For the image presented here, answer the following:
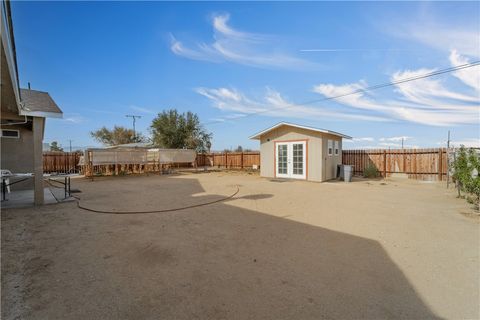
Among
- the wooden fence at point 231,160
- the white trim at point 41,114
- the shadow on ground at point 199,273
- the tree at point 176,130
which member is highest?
the tree at point 176,130

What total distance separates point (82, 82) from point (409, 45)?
18055mm

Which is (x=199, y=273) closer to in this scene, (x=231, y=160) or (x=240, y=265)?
(x=240, y=265)

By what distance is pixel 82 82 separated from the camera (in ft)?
48.5

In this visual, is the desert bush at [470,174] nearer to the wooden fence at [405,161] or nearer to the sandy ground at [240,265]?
the sandy ground at [240,265]

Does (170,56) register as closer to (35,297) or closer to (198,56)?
(198,56)

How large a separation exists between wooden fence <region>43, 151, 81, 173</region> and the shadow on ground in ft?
57.0

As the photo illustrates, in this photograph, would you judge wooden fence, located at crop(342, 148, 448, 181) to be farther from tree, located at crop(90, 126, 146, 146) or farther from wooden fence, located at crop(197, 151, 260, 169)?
tree, located at crop(90, 126, 146, 146)

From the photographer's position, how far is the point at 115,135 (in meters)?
34.4

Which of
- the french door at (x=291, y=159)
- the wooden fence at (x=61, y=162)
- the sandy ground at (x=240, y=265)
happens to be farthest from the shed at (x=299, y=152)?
the wooden fence at (x=61, y=162)

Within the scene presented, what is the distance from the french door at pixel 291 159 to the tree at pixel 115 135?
2751 centimetres

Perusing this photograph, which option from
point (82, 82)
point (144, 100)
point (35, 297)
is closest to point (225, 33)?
point (82, 82)

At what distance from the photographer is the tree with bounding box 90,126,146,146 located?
3431 cm

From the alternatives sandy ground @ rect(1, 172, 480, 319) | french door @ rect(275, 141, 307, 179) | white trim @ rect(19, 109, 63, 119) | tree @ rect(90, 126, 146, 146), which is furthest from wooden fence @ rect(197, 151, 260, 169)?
sandy ground @ rect(1, 172, 480, 319)

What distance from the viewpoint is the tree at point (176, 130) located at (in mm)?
26078
